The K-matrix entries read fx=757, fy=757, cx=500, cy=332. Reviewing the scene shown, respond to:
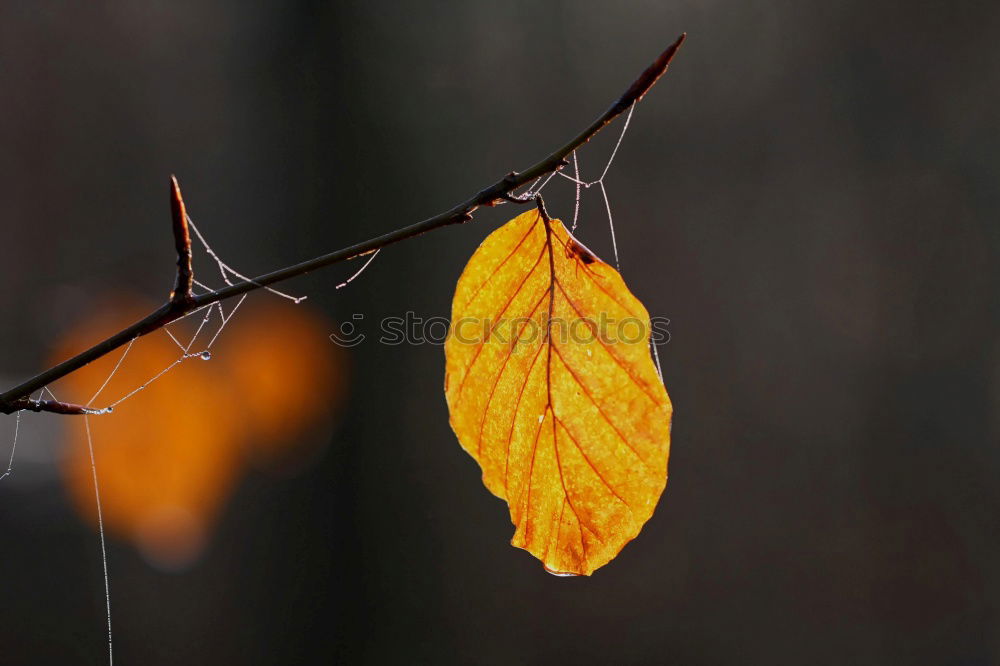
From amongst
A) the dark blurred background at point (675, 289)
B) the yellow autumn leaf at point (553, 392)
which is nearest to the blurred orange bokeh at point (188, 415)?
the dark blurred background at point (675, 289)

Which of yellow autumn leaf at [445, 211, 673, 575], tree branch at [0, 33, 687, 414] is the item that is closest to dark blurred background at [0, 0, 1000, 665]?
yellow autumn leaf at [445, 211, 673, 575]

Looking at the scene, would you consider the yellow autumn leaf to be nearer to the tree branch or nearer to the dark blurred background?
the tree branch

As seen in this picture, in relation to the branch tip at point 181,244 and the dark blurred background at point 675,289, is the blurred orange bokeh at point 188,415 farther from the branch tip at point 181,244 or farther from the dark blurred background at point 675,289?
the branch tip at point 181,244

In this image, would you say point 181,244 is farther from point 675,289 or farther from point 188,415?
point 188,415

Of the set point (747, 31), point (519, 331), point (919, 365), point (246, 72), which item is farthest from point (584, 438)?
point (246, 72)

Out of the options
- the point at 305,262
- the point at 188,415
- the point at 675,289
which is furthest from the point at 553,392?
the point at 188,415

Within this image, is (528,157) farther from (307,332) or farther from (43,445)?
(43,445)
